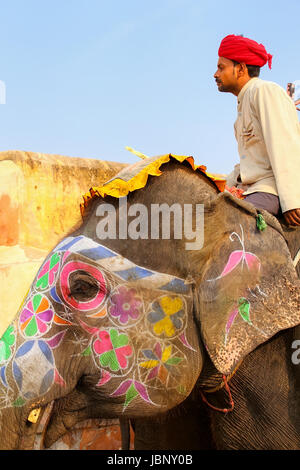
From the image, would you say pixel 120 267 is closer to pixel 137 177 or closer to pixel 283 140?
pixel 137 177

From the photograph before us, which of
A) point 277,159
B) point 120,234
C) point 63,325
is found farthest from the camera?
point 277,159

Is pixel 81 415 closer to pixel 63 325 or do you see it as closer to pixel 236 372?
pixel 63 325

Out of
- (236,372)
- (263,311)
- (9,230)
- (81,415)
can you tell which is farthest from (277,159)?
(9,230)

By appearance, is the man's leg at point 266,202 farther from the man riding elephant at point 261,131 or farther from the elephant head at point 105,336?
the elephant head at point 105,336

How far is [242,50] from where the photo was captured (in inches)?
85.7

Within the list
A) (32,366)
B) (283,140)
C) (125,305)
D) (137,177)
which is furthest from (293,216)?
(32,366)

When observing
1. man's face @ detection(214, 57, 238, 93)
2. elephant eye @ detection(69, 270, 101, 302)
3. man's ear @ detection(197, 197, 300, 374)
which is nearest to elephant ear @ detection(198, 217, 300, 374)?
man's ear @ detection(197, 197, 300, 374)

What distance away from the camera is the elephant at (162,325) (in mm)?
1615

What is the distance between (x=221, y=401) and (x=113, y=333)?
465 mm

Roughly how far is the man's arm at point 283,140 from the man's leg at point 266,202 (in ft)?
0.13

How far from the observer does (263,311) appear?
1.78 meters

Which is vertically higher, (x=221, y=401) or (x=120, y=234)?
(x=120, y=234)

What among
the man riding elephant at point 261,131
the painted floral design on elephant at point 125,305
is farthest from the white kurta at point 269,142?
the painted floral design on elephant at point 125,305
